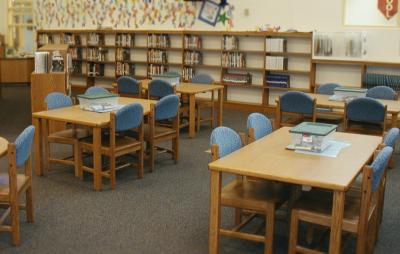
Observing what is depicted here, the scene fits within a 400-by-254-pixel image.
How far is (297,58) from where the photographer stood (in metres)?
9.04

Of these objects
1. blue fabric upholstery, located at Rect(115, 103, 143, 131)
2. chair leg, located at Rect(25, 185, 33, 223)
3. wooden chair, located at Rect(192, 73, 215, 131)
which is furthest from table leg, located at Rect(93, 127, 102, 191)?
wooden chair, located at Rect(192, 73, 215, 131)

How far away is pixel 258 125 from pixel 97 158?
153 cm

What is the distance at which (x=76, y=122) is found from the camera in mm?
4512

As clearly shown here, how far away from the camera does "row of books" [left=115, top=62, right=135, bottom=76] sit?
11.0m

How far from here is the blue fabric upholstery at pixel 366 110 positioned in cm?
527

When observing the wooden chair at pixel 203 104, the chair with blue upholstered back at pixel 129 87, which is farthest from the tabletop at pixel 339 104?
the chair with blue upholstered back at pixel 129 87

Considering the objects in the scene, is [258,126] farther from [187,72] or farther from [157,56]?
[157,56]

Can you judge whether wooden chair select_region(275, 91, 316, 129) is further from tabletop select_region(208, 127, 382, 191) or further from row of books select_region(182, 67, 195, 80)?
row of books select_region(182, 67, 195, 80)

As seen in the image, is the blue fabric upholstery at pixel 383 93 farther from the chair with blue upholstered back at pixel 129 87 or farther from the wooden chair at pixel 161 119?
the chair with blue upholstered back at pixel 129 87

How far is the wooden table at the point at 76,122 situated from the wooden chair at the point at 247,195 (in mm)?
1461

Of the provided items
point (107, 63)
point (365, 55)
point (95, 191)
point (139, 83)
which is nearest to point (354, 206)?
point (95, 191)

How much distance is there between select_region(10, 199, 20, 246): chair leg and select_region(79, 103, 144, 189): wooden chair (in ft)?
4.30

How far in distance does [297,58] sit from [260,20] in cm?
100

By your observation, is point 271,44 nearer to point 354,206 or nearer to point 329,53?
point 329,53
